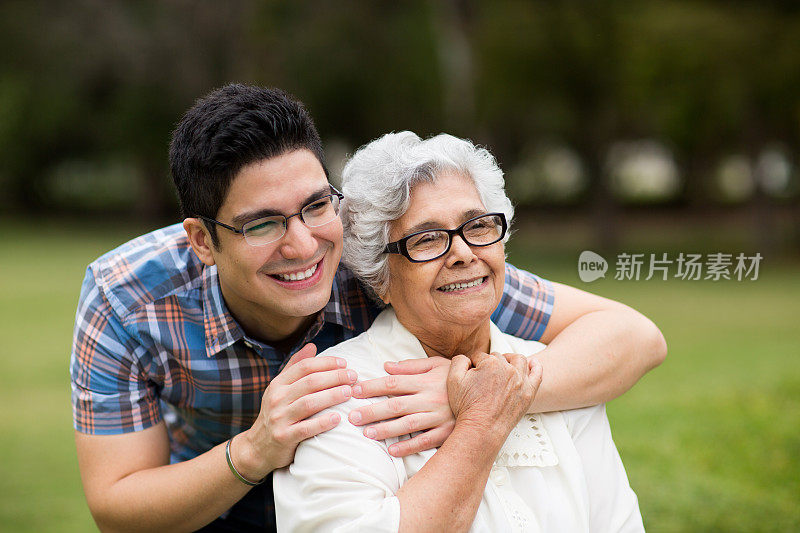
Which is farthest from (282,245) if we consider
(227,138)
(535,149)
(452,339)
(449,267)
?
(535,149)

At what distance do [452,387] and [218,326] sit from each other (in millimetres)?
764

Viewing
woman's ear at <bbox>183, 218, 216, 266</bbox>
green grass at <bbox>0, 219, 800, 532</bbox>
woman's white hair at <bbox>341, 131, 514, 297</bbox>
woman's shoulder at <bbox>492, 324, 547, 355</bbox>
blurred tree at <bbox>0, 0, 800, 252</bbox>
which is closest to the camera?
woman's white hair at <bbox>341, 131, 514, 297</bbox>

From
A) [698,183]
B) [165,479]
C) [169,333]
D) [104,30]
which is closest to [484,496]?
[165,479]

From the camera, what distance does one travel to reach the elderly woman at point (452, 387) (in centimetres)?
Result: 190

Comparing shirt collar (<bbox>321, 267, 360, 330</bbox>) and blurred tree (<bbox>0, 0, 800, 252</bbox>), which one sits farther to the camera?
blurred tree (<bbox>0, 0, 800, 252</bbox>)

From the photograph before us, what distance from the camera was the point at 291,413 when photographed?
1.96 meters

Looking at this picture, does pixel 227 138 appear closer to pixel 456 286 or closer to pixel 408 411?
pixel 456 286

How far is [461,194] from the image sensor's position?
7.27ft

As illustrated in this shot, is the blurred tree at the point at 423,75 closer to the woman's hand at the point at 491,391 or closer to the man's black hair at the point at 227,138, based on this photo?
the man's black hair at the point at 227,138

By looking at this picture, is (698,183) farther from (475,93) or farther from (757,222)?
(475,93)

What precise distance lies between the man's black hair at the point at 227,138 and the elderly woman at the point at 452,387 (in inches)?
9.3

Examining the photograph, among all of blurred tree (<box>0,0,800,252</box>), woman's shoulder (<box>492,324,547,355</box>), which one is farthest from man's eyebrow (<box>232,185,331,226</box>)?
blurred tree (<box>0,0,800,252</box>)

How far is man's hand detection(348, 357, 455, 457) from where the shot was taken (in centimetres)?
200

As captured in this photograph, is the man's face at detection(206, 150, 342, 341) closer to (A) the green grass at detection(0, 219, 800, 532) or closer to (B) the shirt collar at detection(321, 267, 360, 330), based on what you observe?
(B) the shirt collar at detection(321, 267, 360, 330)
